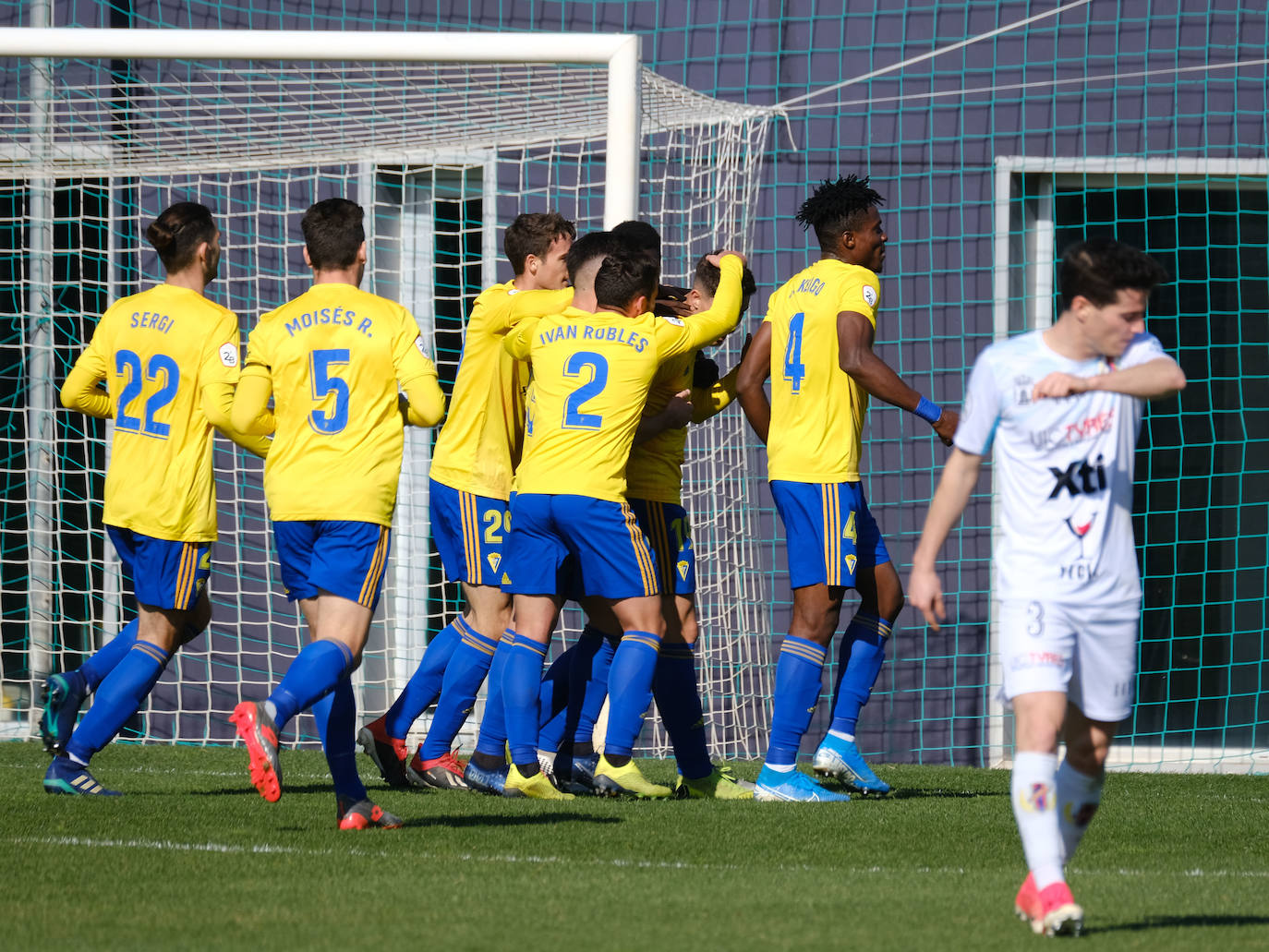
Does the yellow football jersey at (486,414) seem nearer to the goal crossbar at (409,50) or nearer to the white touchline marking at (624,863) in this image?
the goal crossbar at (409,50)

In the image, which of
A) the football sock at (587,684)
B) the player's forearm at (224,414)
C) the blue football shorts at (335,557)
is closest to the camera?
the blue football shorts at (335,557)

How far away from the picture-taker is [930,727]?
29.3 ft

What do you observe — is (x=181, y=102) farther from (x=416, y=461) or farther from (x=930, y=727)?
(x=930, y=727)

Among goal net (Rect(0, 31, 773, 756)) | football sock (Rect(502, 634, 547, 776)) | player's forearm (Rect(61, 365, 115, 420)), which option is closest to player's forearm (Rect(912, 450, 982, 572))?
football sock (Rect(502, 634, 547, 776))

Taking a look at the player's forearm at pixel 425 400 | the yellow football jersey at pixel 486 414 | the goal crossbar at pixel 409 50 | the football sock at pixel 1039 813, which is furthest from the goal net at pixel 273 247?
the football sock at pixel 1039 813

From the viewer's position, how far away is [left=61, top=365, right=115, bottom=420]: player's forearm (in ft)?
20.7

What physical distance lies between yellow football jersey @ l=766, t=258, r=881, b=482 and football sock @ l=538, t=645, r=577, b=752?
3.96ft

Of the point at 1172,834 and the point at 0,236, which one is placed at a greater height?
the point at 0,236

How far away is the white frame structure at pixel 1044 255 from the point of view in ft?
29.1

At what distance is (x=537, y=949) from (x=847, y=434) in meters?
3.16

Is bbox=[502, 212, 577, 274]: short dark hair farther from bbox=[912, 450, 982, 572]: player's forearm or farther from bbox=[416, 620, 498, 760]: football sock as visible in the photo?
bbox=[912, 450, 982, 572]: player's forearm

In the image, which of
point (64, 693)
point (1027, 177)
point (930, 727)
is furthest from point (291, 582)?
point (1027, 177)

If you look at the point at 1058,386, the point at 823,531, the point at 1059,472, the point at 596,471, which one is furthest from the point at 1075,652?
the point at 823,531

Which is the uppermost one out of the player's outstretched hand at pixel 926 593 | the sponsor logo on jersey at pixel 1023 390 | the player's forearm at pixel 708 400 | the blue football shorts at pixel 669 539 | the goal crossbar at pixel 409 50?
the goal crossbar at pixel 409 50
